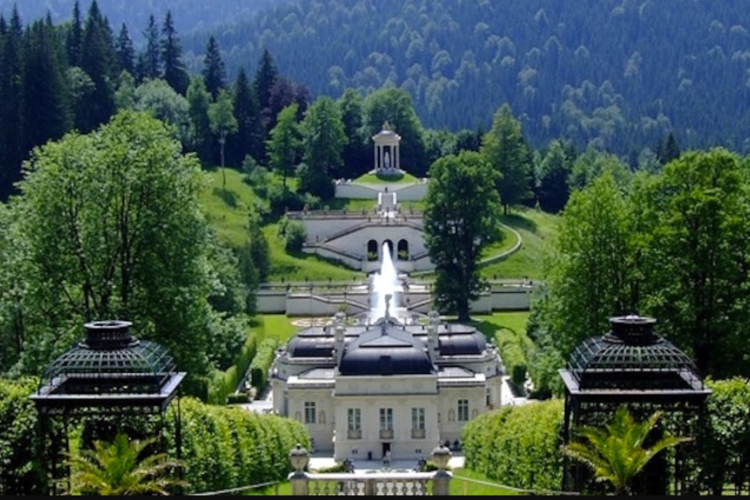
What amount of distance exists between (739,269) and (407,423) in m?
17.2

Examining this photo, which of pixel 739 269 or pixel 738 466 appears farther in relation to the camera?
pixel 739 269

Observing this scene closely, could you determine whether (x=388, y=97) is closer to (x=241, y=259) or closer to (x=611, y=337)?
(x=241, y=259)

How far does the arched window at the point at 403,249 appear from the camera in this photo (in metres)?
93.0

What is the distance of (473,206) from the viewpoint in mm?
79625

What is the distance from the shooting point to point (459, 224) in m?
79.4

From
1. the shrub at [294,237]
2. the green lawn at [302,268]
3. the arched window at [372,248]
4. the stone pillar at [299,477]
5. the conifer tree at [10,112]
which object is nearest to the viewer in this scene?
the stone pillar at [299,477]

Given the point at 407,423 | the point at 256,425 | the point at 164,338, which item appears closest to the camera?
the point at 256,425

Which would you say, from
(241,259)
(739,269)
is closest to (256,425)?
(739,269)

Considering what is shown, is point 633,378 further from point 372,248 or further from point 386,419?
point 372,248

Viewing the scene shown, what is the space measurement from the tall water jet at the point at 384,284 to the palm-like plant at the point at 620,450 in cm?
4998

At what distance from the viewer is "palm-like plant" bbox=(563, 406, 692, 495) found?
70.4ft

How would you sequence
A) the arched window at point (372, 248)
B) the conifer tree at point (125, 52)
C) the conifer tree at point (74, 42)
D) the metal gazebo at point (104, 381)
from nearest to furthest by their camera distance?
the metal gazebo at point (104, 381) → the arched window at point (372, 248) → the conifer tree at point (74, 42) → the conifer tree at point (125, 52)

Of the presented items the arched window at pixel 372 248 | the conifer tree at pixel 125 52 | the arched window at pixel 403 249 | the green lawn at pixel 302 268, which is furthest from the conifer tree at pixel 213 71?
the arched window at pixel 403 249

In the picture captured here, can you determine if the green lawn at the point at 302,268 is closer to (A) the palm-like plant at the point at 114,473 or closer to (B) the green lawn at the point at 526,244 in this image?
(B) the green lawn at the point at 526,244
